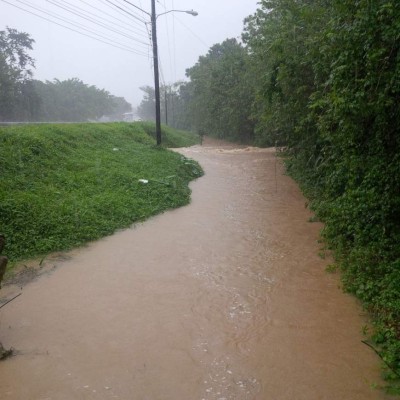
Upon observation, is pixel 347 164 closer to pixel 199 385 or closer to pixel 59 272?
pixel 199 385

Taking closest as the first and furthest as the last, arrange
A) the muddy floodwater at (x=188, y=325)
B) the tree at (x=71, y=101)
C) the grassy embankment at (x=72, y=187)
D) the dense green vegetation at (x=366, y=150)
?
the muddy floodwater at (x=188, y=325)
the dense green vegetation at (x=366, y=150)
the grassy embankment at (x=72, y=187)
the tree at (x=71, y=101)

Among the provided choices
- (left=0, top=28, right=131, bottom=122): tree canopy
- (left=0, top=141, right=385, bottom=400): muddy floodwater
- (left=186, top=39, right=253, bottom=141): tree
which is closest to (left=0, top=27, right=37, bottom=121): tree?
(left=0, top=28, right=131, bottom=122): tree canopy

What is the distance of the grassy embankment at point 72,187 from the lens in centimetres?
A: 809

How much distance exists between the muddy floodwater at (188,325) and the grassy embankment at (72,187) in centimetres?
76

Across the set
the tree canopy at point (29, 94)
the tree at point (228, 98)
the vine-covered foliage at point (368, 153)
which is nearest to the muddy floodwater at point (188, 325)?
the vine-covered foliage at point (368, 153)

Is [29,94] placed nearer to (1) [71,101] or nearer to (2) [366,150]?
(1) [71,101]

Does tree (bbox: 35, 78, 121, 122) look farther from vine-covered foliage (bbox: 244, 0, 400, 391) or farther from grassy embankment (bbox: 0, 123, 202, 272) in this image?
vine-covered foliage (bbox: 244, 0, 400, 391)

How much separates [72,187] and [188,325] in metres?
6.73

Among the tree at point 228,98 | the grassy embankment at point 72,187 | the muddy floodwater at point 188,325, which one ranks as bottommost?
the muddy floodwater at point 188,325

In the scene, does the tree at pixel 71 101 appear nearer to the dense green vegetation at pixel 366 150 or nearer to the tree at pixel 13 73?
the tree at pixel 13 73

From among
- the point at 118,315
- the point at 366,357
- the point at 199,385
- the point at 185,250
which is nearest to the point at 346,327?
the point at 366,357

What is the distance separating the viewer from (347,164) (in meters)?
6.41

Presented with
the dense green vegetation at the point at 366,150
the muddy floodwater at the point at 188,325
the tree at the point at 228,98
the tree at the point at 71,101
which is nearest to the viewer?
the muddy floodwater at the point at 188,325

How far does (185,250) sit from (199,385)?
425 cm
